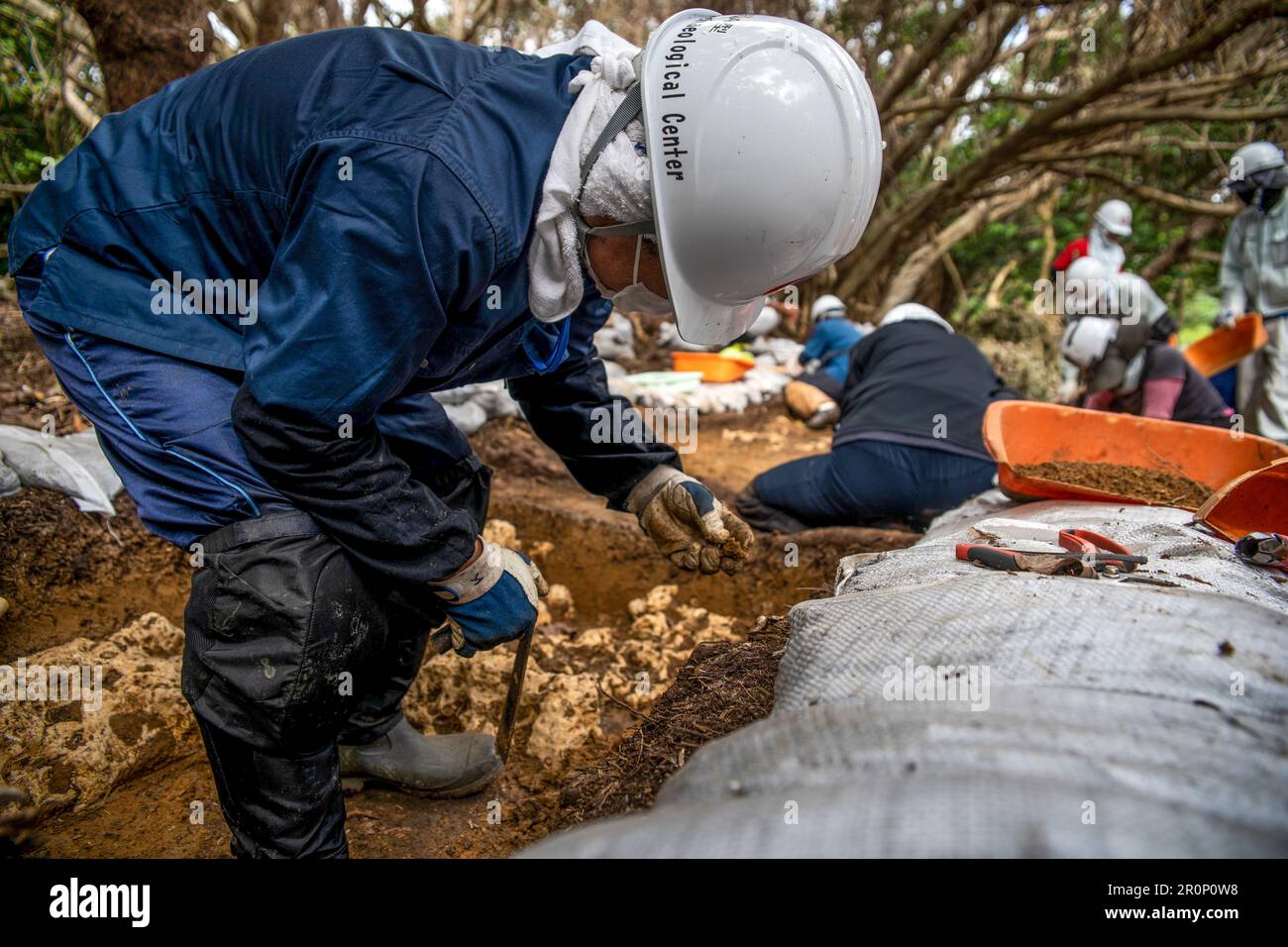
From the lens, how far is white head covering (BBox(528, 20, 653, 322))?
1315 mm

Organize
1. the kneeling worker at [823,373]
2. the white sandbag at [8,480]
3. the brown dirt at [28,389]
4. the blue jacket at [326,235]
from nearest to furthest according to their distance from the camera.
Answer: the blue jacket at [326,235]
the white sandbag at [8,480]
the brown dirt at [28,389]
the kneeling worker at [823,373]

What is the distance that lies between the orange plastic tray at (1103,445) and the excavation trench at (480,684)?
613 millimetres

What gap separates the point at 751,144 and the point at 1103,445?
6.59ft

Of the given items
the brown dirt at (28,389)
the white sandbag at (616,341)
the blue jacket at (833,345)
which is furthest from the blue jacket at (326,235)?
the blue jacket at (833,345)

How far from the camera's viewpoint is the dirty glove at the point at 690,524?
1.95m

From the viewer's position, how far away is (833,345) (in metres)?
6.50

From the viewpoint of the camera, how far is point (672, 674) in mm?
2600

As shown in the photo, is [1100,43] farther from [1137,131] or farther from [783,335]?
[783,335]

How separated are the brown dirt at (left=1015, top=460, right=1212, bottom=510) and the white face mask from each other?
1.29 m

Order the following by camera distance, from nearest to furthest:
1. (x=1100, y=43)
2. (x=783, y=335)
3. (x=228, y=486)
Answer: (x=228, y=486)
(x=1100, y=43)
(x=783, y=335)

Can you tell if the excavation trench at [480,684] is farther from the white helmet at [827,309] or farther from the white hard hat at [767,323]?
the white hard hat at [767,323]

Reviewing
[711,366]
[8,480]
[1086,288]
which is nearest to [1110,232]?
[1086,288]
